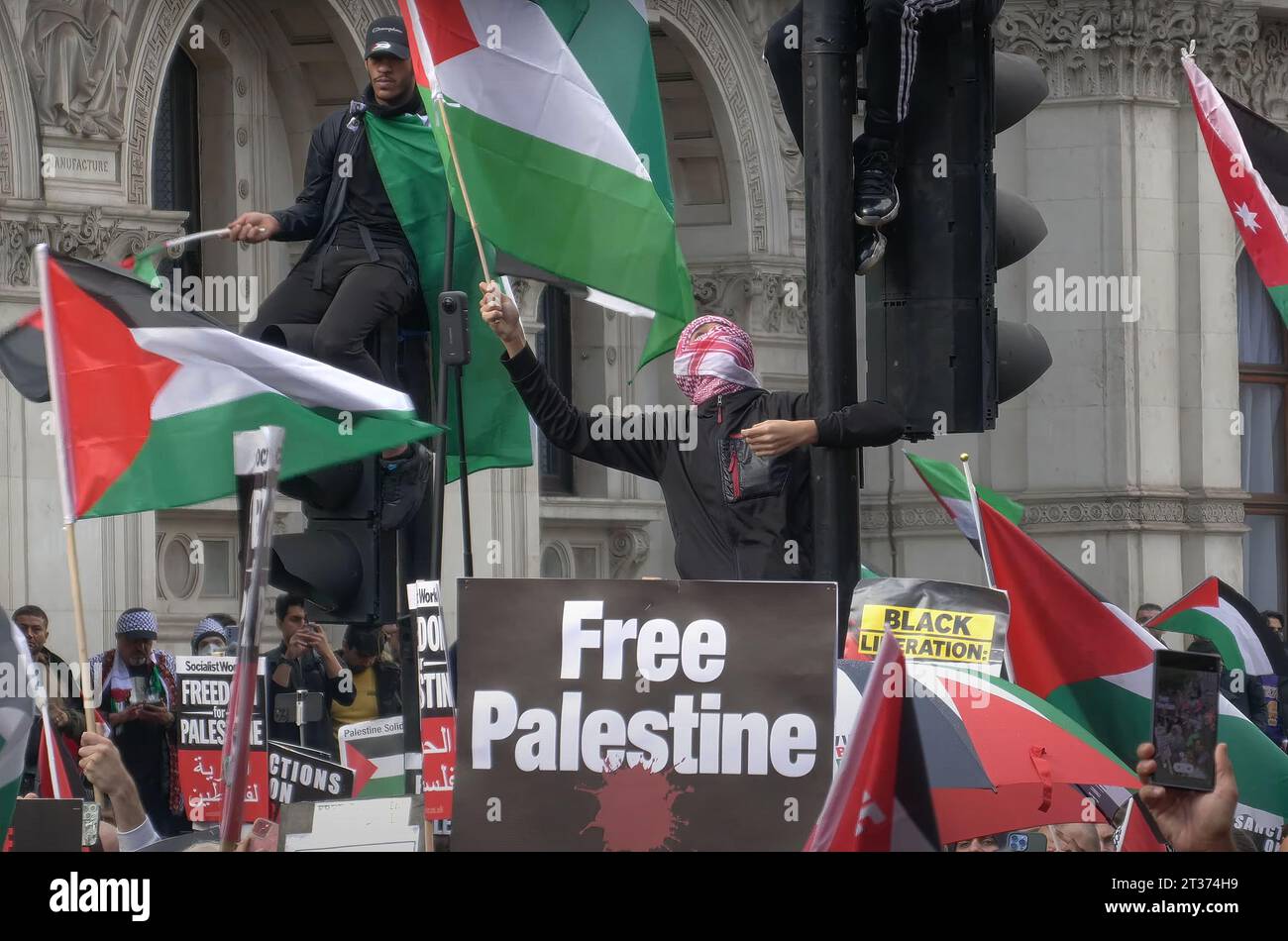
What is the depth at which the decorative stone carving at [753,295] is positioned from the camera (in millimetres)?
21625

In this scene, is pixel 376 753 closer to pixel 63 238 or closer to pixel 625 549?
pixel 63 238

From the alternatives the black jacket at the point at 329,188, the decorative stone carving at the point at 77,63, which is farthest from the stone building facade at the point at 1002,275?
the black jacket at the point at 329,188

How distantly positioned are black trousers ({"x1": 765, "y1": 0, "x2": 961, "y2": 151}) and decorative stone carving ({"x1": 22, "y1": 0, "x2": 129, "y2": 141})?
1072 cm

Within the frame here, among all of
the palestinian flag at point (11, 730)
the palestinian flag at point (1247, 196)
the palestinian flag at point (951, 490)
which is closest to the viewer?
the palestinian flag at point (11, 730)

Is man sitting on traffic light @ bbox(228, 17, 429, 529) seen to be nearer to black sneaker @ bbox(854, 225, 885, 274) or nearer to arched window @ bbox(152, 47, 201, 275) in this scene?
black sneaker @ bbox(854, 225, 885, 274)

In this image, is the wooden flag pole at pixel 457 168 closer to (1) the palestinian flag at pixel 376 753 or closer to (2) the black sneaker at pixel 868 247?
(1) the palestinian flag at pixel 376 753

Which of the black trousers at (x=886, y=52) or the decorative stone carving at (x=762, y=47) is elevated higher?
the decorative stone carving at (x=762, y=47)

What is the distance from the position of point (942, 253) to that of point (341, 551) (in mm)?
1807

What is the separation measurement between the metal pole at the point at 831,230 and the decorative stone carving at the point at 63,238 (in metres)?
10.6

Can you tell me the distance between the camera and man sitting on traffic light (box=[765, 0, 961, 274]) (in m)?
5.63

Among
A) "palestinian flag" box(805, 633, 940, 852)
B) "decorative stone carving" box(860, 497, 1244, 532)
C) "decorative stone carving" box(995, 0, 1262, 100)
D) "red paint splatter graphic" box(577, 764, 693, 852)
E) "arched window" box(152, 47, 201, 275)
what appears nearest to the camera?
"palestinian flag" box(805, 633, 940, 852)

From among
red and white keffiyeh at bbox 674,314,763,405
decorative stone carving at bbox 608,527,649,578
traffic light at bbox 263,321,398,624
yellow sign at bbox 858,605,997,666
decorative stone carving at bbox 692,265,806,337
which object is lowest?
yellow sign at bbox 858,605,997,666

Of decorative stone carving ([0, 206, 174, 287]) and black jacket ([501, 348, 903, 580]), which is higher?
decorative stone carving ([0, 206, 174, 287])

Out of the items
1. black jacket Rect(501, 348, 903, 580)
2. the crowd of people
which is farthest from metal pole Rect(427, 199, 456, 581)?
the crowd of people
